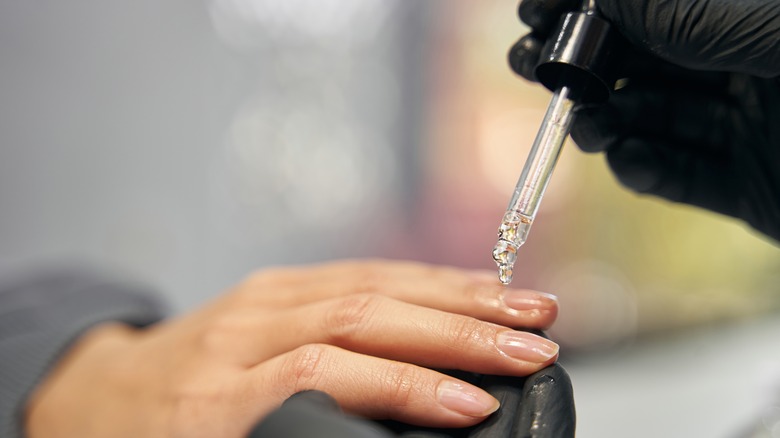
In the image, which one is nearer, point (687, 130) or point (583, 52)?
point (583, 52)

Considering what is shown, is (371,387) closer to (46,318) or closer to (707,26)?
(707,26)

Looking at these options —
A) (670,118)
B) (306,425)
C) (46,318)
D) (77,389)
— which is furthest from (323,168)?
(306,425)

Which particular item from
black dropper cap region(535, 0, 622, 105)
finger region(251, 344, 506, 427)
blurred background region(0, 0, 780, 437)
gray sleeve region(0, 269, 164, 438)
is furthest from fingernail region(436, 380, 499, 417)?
blurred background region(0, 0, 780, 437)

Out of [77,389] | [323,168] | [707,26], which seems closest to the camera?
[707,26]

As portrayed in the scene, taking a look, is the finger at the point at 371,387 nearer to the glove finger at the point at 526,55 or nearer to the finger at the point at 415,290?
the finger at the point at 415,290

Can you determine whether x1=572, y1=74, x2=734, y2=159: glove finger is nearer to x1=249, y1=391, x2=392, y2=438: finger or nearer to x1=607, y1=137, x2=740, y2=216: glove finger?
x1=607, y1=137, x2=740, y2=216: glove finger

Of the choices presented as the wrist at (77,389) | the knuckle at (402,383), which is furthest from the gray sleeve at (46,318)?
the knuckle at (402,383)
